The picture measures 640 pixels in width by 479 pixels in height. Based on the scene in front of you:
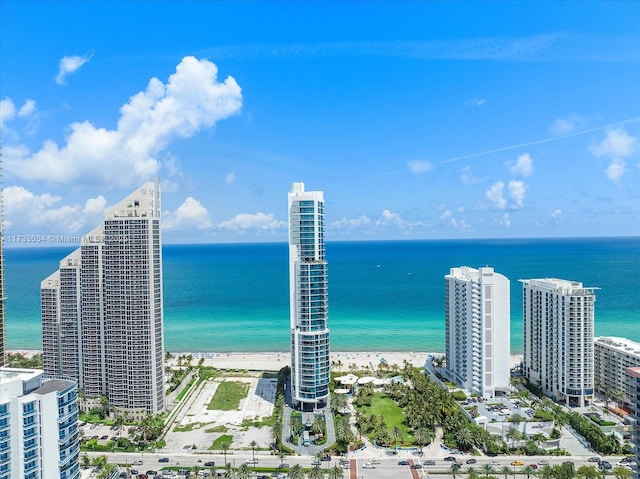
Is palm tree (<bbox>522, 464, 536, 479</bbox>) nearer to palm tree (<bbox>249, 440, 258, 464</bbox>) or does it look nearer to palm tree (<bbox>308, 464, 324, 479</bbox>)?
palm tree (<bbox>308, 464, 324, 479</bbox>)

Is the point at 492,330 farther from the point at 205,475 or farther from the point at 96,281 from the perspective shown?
the point at 96,281

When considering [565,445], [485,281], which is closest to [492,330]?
[485,281]

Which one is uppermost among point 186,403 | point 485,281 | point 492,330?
point 485,281

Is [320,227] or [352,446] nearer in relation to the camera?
[352,446]

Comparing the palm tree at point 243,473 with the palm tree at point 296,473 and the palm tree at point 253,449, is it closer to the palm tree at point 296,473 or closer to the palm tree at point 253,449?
the palm tree at point 296,473

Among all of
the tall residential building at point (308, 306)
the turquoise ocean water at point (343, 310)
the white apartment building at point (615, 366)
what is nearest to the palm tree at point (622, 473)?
the white apartment building at point (615, 366)

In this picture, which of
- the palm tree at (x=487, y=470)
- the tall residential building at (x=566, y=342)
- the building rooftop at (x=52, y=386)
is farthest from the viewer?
the tall residential building at (x=566, y=342)
